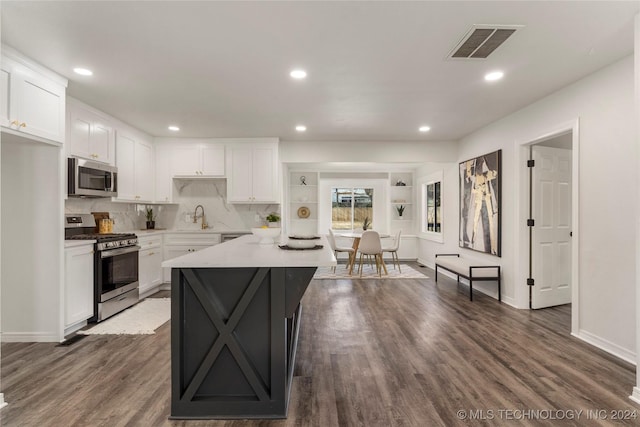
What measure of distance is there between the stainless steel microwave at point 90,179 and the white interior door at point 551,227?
518cm

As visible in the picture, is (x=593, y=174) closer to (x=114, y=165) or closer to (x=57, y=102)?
(x=57, y=102)

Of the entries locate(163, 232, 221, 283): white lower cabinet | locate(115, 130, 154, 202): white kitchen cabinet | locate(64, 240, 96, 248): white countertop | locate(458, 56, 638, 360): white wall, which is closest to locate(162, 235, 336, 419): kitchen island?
locate(64, 240, 96, 248): white countertop

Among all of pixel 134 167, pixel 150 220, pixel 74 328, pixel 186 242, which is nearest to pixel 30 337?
pixel 74 328

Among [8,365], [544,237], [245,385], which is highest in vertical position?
[544,237]

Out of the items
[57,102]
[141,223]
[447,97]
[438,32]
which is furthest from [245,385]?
[141,223]

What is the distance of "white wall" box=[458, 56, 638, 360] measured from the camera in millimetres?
2678

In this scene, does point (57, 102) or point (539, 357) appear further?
point (57, 102)

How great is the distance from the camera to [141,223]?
5.41m

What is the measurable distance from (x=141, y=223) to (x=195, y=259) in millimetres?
4121

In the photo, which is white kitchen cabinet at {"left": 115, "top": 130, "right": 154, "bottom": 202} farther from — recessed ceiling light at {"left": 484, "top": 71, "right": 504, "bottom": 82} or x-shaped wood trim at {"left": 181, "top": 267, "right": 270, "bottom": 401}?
recessed ceiling light at {"left": 484, "top": 71, "right": 504, "bottom": 82}

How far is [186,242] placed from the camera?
5160 millimetres

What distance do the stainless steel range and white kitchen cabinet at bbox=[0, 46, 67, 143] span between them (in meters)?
1.17

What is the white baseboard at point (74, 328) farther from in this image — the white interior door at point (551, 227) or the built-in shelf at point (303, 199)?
the white interior door at point (551, 227)

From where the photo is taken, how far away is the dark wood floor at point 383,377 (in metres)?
Answer: 1.93
